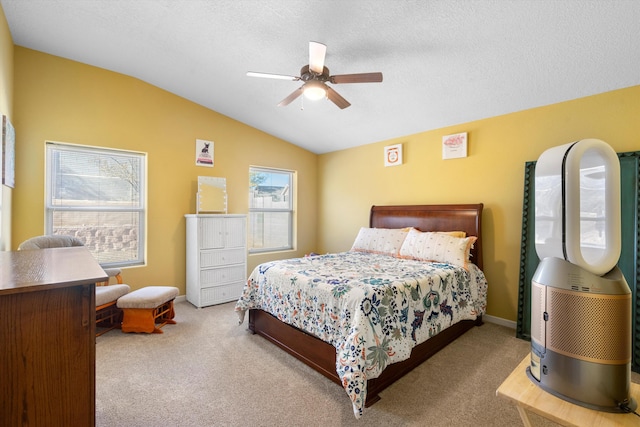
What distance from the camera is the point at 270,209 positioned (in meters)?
4.96

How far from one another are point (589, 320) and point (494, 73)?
7.84 feet

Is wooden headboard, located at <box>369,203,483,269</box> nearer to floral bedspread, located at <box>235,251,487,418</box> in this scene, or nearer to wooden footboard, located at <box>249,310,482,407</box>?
floral bedspread, located at <box>235,251,487,418</box>

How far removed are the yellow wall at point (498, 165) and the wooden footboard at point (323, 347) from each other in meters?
0.98

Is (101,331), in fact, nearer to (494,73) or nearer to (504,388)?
(504,388)

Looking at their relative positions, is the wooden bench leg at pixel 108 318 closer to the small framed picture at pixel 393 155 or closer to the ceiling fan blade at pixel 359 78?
the ceiling fan blade at pixel 359 78

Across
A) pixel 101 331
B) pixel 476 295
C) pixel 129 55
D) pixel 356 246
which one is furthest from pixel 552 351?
pixel 129 55

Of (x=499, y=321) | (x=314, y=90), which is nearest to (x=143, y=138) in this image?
(x=314, y=90)

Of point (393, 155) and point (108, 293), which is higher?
point (393, 155)

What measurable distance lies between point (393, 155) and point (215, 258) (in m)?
2.90

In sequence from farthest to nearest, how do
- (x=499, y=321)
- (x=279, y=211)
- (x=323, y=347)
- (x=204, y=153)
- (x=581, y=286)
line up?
(x=279, y=211) < (x=204, y=153) < (x=499, y=321) < (x=323, y=347) < (x=581, y=286)

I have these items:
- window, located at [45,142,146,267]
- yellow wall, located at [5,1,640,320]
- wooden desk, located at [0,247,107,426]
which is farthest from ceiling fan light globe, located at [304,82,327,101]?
window, located at [45,142,146,267]

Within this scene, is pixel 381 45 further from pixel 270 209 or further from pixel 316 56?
pixel 270 209

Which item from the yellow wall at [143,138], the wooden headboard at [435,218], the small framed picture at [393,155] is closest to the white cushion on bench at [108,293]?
the yellow wall at [143,138]

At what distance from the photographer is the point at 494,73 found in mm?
2551
